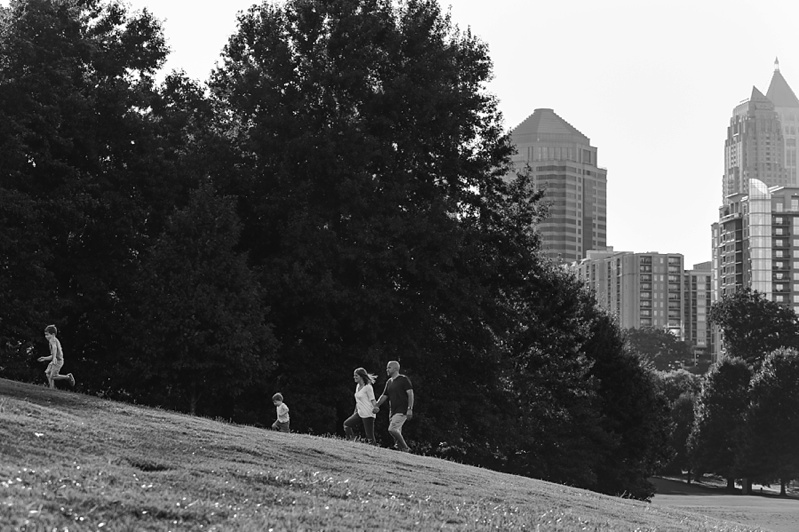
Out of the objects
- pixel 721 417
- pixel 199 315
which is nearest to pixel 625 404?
pixel 199 315

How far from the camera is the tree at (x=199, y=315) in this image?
3972cm

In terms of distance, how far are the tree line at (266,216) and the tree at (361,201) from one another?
99 mm

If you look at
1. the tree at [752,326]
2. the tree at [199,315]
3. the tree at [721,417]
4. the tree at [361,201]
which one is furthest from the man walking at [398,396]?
the tree at [752,326]

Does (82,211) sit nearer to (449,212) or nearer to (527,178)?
(449,212)

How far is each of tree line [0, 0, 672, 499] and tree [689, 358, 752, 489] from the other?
64.0 metres

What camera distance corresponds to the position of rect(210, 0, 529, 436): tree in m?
42.5

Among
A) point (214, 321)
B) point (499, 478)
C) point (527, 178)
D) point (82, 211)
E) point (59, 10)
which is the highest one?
point (59, 10)

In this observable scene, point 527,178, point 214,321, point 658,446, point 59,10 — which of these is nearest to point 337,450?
point 214,321

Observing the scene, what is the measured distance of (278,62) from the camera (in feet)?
148

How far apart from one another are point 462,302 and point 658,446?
1381 inches

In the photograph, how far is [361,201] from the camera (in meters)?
42.5

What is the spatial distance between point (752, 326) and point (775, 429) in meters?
23.3

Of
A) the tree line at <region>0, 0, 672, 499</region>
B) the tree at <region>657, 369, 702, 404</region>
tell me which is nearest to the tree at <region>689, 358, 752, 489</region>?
the tree at <region>657, 369, 702, 404</region>

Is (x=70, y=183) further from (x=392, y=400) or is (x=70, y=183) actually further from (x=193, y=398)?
(x=392, y=400)
